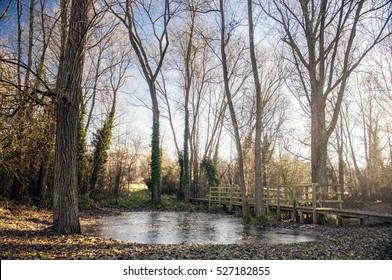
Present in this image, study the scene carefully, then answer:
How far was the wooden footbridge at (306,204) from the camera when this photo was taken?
10.7m

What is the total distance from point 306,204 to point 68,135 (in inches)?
487

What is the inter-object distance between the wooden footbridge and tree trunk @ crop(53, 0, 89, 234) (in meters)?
8.96

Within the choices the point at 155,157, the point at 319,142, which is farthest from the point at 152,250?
the point at 155,157

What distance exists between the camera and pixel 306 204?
49.8 feet

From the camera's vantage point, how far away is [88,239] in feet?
20.2

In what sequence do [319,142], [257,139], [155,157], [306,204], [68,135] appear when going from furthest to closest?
[155,157] → [306,204] → [319,142] → [257,139] → [68,135]

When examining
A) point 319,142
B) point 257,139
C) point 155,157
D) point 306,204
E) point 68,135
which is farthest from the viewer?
point 155,157

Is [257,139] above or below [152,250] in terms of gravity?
above

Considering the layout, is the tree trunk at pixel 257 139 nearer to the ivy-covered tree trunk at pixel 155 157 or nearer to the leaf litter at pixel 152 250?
the leaf litter at pixel 152 250

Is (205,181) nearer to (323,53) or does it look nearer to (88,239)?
(323,53)

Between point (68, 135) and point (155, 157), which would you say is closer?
point (68, 135)

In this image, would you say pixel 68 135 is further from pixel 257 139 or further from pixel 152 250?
pixel 257 139

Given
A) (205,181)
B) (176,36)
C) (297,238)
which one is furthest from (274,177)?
(297,238)
